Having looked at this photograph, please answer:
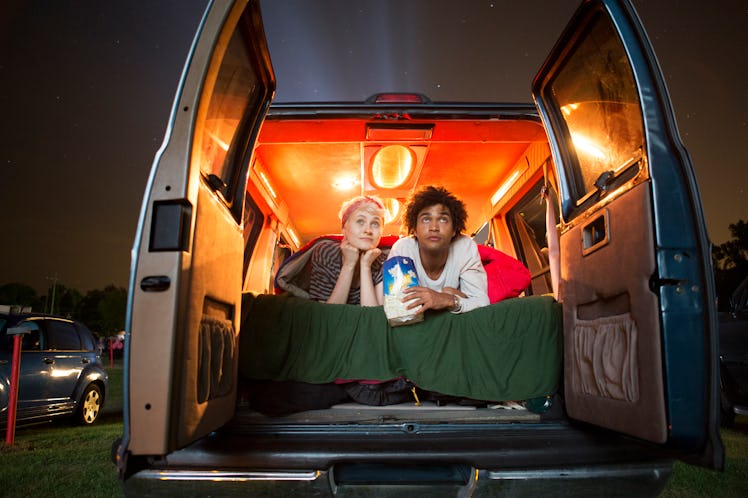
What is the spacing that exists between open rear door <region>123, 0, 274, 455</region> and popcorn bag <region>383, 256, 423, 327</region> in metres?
0.74

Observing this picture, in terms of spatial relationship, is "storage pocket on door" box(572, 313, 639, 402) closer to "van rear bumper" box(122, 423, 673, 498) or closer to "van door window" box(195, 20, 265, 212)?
"van rear bumper" box(122, 423, 673, 498)

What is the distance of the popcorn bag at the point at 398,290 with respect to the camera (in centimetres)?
245

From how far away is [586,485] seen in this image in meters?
1.91

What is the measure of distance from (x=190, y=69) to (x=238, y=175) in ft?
2.40

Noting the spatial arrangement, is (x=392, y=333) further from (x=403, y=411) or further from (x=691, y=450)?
(x=691, y=450)

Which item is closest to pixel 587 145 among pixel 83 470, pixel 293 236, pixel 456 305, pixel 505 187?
pixel 456 305

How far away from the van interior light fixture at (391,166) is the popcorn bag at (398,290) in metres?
1.79

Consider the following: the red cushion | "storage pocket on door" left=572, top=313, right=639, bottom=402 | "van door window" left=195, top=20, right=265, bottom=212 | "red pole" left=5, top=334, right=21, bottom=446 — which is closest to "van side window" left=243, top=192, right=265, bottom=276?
"van door window" left=195, top=20, right=265, bottom=212

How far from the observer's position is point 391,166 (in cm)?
452

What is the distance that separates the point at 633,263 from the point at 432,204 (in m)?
1.88

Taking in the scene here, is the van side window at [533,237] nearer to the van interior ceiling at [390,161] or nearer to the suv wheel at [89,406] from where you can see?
the van interior ceiling at [390,161]

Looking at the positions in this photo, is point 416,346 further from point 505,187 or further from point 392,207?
point 392,207

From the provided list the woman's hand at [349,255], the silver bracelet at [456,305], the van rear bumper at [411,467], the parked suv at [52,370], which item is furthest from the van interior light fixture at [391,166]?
the parked suv at [52,370]

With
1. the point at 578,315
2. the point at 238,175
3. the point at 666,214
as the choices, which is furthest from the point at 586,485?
the point at 238,175
